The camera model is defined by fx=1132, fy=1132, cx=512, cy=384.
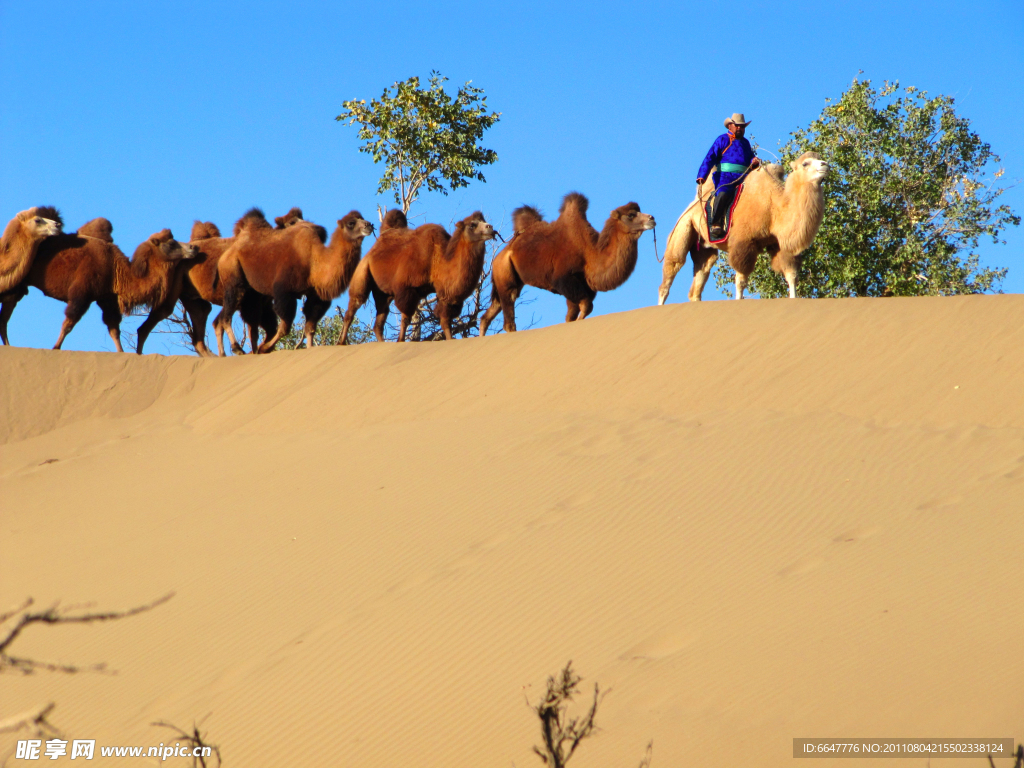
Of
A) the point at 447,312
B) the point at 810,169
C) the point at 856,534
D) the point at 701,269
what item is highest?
the point at 810,169

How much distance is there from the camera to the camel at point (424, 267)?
46.8ft

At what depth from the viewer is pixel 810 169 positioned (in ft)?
41.9

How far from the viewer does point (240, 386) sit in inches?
539

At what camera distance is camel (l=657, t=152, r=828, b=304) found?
12695mm

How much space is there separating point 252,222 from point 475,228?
11.5ft

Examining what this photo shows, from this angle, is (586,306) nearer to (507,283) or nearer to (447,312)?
(507,283)

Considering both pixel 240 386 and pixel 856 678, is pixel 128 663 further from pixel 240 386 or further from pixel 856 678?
pixel 240 386

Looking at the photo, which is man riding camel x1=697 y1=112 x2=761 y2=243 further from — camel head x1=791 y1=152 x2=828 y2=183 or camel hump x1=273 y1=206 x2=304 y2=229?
camel hump x1=273 y1=206 x2=304 y2=229

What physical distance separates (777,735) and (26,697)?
4.48m

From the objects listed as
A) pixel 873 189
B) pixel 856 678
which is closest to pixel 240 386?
pixel 856 678

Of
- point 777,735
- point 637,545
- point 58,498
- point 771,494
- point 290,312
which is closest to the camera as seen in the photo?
point 777,735

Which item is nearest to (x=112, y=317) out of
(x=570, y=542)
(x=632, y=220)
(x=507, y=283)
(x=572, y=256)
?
(x=507, y=283)

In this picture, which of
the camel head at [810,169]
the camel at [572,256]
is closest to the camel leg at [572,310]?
the camel at [572,256]

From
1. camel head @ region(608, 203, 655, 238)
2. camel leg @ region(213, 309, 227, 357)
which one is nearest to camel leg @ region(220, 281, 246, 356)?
camel leg @ region(213, 309, 227, 357)
